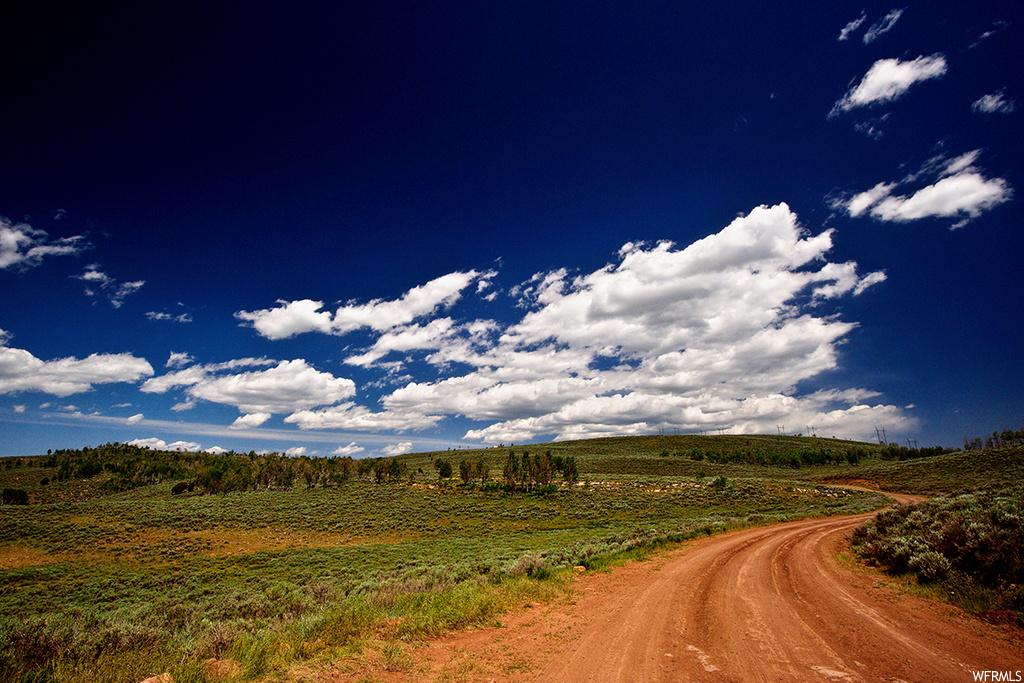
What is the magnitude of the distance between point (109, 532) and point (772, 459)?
502ft

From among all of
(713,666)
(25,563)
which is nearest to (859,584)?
(713,666)

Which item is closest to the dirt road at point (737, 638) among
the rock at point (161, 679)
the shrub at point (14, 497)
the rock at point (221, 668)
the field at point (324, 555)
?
the field at point (324, 555)

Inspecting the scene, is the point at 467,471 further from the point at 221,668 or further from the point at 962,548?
the point at 221,668

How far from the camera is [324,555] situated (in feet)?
99.3

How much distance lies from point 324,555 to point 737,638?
3110cm

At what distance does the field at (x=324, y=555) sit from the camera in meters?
Answer: 7.35

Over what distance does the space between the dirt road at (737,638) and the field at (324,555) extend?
1.31m

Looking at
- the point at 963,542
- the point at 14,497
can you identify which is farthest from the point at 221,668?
the point at 14,497

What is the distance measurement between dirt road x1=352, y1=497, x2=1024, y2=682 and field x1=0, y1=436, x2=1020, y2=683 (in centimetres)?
131

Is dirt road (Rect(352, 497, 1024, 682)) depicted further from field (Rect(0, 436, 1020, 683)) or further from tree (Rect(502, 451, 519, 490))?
tree (Rect(502, 451, 519, 490))

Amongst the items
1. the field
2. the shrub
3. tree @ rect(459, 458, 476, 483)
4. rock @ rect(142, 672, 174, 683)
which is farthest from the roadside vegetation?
the shrub

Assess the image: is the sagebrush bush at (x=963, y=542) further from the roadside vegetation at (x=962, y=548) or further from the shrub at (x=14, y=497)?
the shrub at (x=14, y=497)

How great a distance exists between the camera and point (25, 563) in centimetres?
3328

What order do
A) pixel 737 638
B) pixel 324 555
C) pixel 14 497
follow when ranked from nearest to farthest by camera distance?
1. pixel 737 638
2. pixel 324 555
3. pixel 14 497
